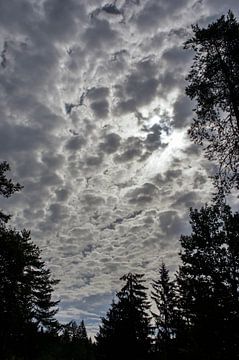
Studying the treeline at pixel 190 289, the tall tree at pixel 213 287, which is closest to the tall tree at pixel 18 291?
the treeline at pixel 190 289

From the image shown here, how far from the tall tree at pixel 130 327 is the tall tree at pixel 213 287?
33.6 ft

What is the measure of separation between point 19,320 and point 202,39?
75.3 feet

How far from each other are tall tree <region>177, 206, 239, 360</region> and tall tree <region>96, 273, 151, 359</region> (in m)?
10.2

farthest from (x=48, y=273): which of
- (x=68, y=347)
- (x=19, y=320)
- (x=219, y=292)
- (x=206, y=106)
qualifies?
(x=68, y=347)

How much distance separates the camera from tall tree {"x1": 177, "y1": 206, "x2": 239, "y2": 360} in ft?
74.5

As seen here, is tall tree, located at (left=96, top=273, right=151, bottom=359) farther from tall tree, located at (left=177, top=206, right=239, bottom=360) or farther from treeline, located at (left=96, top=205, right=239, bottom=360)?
tall tree, located at (left=177, top=206, right=239, bottom=360)

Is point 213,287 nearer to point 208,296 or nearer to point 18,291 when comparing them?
point 208,296

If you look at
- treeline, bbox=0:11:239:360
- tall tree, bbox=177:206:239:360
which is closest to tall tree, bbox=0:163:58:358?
treeline, bbox=0:11:239:360

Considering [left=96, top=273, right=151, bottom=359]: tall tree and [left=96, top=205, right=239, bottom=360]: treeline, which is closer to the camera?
[left=96, top=205, right=239, bottom=360]: treeline

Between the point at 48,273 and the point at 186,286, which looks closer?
the point at 186,286

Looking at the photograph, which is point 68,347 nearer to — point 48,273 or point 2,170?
point 48,273

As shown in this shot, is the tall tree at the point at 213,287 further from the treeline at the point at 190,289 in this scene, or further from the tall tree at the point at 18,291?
the tall tree at the point at 18,291

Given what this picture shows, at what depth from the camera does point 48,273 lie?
36844 mm

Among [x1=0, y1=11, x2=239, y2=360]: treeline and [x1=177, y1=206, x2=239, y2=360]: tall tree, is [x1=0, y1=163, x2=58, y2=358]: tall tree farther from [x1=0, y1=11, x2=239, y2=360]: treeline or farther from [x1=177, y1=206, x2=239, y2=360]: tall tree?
[x1=177, y1=206, x2=239, y2=360]: tall tree
